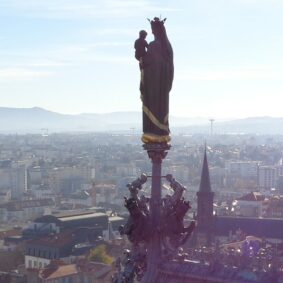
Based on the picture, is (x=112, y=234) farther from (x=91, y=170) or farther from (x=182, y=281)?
(x=91, y=170)

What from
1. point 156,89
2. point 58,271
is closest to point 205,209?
point 58,271

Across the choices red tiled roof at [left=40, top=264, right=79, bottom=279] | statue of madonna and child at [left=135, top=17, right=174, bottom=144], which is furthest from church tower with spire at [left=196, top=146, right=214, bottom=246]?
statue of madonna and child at [left=135, top=17, right=174, bottom=144]

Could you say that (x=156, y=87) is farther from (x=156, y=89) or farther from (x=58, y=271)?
(x=58, y=271)

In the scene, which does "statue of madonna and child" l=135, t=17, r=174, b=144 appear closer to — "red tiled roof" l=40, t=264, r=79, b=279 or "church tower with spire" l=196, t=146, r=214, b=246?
"red tiled roof" l=40, t=264, r=79, b=279

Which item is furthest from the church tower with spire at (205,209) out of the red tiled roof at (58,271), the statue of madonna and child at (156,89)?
the statue of madonna and child at (156,89)

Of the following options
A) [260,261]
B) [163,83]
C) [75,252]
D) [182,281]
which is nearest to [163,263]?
[182,281]

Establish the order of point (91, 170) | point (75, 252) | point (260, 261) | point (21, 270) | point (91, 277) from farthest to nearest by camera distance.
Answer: point (91, 170) → point (75, 252) → point (21, 270) → point (91, 277) → point (260, 261)

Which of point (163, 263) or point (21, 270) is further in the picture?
point (21, 270)
